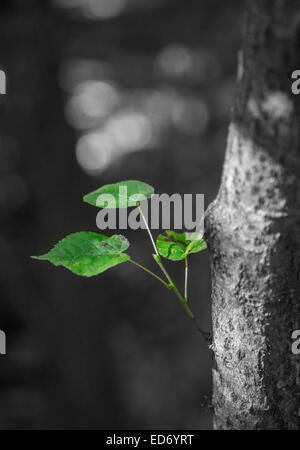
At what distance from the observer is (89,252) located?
69cm

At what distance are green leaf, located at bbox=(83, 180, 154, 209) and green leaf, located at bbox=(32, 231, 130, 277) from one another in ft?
0.19

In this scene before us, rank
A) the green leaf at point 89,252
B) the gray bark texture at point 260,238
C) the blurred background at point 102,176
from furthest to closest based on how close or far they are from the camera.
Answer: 1. the blurred background at point 102,176
2. the green leaf at point 89,252
3. the gray bark texture at point 260,238

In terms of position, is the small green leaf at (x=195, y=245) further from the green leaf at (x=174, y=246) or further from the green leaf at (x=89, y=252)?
the green leaf at (x=89, y=252)

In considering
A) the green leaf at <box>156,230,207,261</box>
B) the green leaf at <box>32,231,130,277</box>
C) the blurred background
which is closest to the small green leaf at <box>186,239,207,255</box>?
the green leaf at <box>156,230,207,261</box>

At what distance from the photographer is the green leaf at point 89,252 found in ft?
2.21

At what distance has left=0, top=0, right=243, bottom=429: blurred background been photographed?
2777 millimetres

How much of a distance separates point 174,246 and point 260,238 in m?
0.19

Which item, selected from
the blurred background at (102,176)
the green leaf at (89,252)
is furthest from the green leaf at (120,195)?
the blurred background at (102,176)

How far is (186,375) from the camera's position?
336cm

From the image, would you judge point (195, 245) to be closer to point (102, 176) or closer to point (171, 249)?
point (171, 249)

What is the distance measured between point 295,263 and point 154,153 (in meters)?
3.95

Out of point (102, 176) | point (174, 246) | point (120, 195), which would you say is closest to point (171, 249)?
point (174, 246)

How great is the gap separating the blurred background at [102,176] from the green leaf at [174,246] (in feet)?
7.10

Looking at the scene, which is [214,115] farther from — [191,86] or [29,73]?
[29,73]
